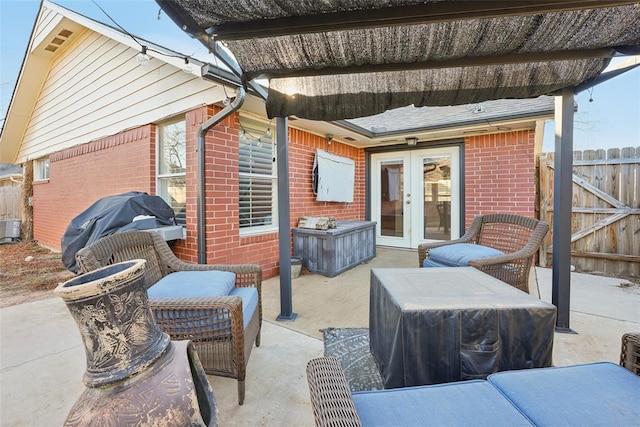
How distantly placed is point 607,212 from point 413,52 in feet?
15.2

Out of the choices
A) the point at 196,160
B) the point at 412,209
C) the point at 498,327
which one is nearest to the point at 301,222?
the point at 196,160

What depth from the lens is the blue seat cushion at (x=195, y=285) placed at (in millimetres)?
1894

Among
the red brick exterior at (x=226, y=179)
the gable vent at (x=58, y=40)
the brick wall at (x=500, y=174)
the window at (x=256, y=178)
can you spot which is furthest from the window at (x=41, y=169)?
A: the brick wall at (x=500, y=174)

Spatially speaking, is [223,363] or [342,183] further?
[342,183]

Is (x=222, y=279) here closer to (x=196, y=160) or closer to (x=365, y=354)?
(x=365, y=354)

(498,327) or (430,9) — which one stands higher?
(430,9)

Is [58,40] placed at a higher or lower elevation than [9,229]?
higher

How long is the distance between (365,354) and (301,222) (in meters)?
2.95

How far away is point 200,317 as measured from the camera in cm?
174

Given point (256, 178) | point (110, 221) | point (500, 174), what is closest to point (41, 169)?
point (110, 221)

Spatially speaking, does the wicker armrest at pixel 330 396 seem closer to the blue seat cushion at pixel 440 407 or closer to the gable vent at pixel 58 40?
the blue seat cushion at pixel 440 407

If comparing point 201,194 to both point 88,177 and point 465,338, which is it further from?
point 88,177

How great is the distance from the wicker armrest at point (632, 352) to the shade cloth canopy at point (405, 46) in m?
Result: 1.64

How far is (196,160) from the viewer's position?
362cm
